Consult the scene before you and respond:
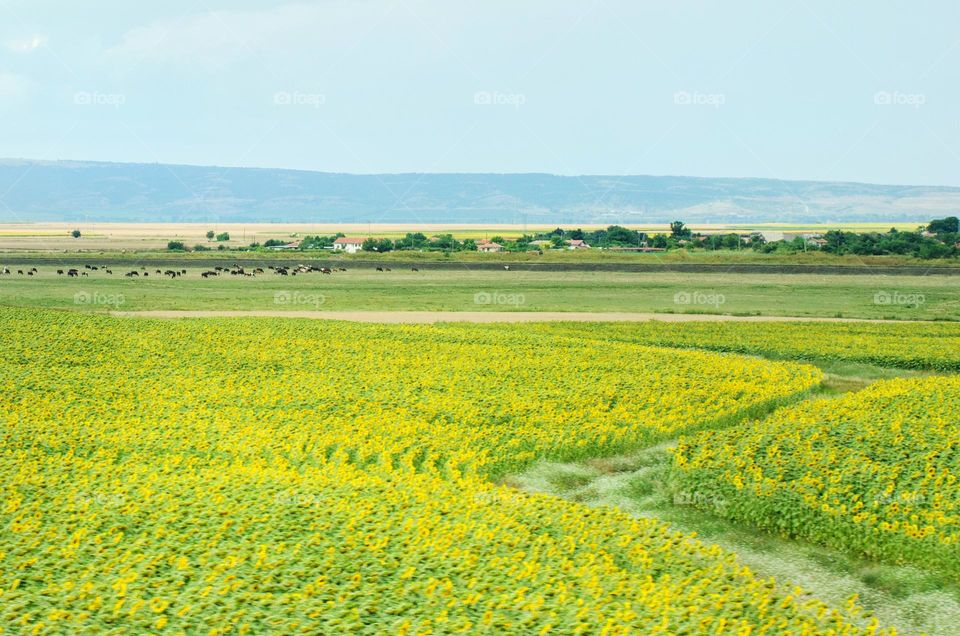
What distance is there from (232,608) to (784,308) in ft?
205

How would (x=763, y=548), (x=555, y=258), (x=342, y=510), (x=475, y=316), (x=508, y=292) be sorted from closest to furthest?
(x=342, y=510), (x=763, y=548), (x=475, y=316), (x=508, y=292), (x=555, y=258)

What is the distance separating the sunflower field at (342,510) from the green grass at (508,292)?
35560 millimetres

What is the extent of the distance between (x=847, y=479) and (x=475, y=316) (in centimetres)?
4038

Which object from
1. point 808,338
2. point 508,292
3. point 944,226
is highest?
point 944,226

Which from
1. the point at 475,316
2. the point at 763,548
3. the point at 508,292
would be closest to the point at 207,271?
the point at 508,292

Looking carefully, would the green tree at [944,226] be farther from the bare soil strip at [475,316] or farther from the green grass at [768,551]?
the green grass at [768,551]

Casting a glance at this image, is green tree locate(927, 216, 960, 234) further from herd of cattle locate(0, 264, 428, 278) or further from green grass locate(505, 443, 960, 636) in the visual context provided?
green grass locate(505, 443, 960, 636)

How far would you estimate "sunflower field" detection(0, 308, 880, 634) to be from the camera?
11875 millimetres

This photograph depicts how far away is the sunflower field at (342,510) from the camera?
11875 millimetres

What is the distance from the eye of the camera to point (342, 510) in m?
15.4

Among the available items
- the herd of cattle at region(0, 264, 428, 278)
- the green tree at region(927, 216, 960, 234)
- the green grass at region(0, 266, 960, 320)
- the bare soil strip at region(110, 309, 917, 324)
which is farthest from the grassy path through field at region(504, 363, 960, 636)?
A: the green tree at region(927, 216, 960, 234)

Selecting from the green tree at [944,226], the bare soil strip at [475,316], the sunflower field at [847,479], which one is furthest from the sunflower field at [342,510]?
the green tree at [944,226]

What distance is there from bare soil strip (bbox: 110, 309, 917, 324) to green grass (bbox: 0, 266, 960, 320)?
113 inches

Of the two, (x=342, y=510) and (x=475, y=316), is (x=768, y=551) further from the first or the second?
(x=475, y=316)
